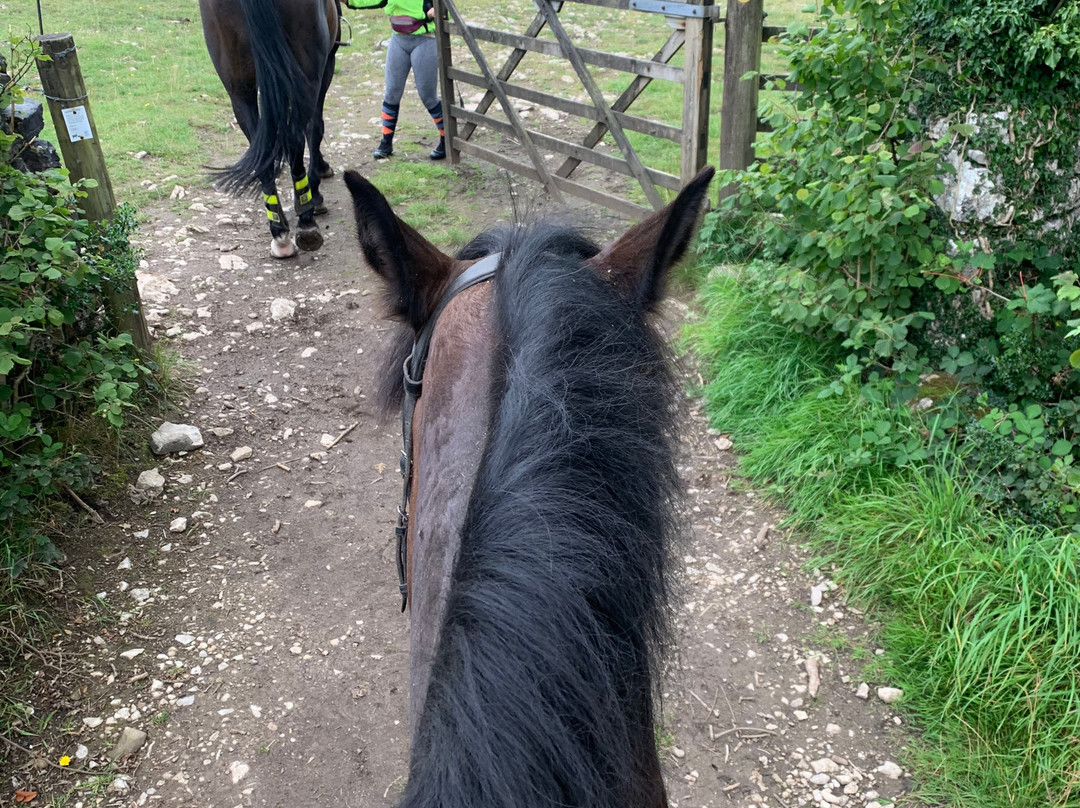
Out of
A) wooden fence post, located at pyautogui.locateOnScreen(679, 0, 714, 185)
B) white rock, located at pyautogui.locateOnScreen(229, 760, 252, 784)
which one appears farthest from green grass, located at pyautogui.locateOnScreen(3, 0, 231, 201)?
white rock, located at pyautogui.locateOnScreen(229, 760, 252, 784)

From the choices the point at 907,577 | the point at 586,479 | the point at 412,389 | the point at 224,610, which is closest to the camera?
the point at 586,479

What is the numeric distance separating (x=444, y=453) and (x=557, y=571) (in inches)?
15.9

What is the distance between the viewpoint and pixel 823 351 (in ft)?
13.8

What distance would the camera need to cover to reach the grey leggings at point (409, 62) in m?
7.59

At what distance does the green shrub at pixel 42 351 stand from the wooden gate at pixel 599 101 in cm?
371

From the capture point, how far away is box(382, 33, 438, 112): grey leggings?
299 inches

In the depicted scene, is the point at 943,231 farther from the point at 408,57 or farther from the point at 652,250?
the point at 408,57

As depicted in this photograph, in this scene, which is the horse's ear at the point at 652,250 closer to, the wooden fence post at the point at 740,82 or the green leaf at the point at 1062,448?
the green leaf at the point at 1062,448

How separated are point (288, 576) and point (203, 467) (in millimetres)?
938

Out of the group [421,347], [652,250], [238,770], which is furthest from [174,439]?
[652,250]

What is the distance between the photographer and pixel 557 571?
1.05 meters

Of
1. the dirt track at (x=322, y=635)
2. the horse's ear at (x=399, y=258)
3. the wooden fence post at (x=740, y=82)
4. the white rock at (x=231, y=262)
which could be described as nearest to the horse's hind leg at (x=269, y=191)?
the white rock at (x=231, y=262)

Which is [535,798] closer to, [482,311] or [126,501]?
[482,311]

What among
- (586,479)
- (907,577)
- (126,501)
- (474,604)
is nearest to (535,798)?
(474,604)
